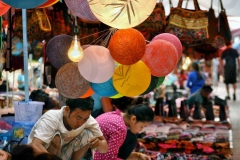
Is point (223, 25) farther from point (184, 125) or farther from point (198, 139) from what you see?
point (184, 125)

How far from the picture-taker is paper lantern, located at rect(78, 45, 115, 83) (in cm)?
333

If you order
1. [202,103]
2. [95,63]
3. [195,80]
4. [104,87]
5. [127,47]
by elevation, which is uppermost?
[127,47]

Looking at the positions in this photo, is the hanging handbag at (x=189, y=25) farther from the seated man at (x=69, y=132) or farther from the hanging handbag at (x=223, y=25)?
the seated man at (x=69, y=132)

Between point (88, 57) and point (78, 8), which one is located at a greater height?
point (78, 8)

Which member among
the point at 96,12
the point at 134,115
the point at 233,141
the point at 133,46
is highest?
the point at 96,12

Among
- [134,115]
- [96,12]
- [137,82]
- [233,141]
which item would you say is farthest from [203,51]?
[96,12]

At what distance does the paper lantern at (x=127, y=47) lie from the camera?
321 centimetres

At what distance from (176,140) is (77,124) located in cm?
371

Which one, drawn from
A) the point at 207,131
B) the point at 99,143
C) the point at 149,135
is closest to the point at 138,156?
the point at 99,143

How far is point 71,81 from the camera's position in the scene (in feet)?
11.2

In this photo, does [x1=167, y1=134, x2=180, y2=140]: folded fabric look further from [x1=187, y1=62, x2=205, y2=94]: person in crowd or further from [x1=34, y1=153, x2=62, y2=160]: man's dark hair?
[x1=34, y1=153, x2=62, y2=160]: man's dark hair

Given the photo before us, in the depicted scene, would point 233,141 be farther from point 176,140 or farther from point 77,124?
point 77,124

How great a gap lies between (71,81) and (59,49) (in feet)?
0.99

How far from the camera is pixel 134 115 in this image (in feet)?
13.8
